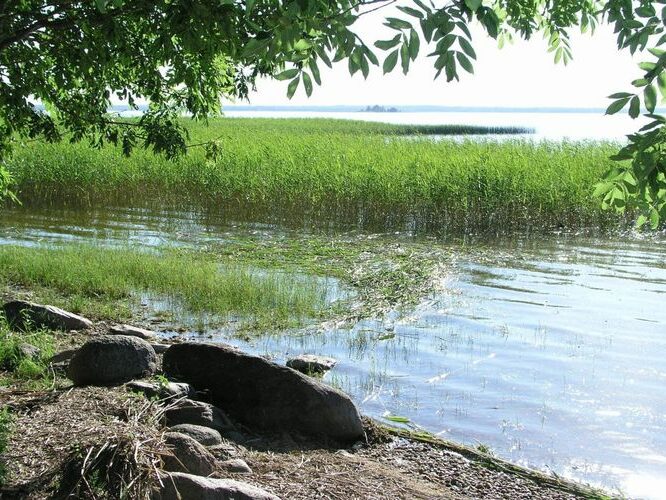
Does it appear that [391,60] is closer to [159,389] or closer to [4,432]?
[4,432]

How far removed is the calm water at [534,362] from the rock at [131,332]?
92 cm

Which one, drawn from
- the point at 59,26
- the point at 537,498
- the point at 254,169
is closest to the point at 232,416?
the point at 537,498

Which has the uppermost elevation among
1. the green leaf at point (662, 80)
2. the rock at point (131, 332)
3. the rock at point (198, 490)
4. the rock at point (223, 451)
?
the green leaf at point (662, 80)

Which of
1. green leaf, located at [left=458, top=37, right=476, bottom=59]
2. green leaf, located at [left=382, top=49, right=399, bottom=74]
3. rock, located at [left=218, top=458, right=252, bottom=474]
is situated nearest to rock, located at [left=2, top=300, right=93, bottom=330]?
rock, located at [left=218, top=458, right=252, bottom=474]

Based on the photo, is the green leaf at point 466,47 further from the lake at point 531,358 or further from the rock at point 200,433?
the lake at point 531,358

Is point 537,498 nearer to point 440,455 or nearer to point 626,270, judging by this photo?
point 440,455

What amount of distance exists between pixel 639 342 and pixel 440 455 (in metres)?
4.82

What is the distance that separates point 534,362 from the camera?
8.95 meters

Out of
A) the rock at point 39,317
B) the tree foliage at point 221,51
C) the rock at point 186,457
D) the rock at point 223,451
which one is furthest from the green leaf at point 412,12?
the rock at point 39,317

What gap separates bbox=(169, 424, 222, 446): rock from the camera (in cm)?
529

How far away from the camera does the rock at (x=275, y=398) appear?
6.10m

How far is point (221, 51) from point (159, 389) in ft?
9.39

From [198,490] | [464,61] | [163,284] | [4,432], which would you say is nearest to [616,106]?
[464,61]

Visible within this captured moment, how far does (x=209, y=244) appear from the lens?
16125 mm
